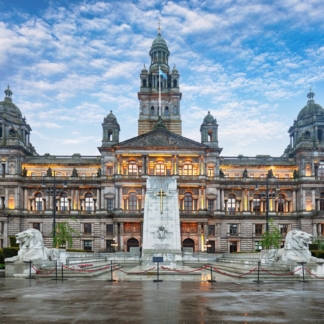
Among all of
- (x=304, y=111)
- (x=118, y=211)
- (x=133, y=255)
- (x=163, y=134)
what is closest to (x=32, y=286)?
(x=133, y=255)

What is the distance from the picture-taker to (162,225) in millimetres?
58719

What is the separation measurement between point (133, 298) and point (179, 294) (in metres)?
2.77

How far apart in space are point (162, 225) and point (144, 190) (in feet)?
67.3

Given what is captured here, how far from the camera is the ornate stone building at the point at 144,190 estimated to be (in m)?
77.9

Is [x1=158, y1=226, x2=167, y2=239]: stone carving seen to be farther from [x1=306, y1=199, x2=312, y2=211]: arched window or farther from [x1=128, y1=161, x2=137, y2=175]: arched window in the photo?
[x1=306, y1=199, x2=312, y2=211]: arched window

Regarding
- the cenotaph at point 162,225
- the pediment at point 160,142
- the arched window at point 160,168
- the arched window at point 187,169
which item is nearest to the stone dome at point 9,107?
the pediment at point 160,142

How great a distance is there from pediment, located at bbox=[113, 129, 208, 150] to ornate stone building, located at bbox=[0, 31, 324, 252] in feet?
0.63

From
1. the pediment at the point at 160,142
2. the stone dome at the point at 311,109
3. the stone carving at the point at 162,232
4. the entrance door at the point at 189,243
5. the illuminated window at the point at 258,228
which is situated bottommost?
the entrance door at the point at 189,243

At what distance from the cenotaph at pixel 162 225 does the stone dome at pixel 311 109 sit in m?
36.0

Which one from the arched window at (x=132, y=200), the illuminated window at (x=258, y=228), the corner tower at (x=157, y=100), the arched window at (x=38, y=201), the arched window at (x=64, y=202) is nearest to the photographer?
the arched window at (x=132, y=200)

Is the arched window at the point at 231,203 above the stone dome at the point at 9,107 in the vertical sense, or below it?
below

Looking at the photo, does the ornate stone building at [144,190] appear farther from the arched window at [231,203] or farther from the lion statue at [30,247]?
the lion statue at [30,247]

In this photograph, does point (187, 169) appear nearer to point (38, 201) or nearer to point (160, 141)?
point (160, 141)

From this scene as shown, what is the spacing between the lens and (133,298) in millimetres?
19969
